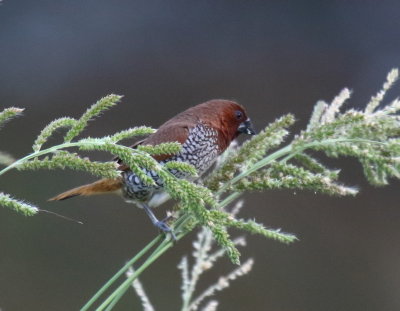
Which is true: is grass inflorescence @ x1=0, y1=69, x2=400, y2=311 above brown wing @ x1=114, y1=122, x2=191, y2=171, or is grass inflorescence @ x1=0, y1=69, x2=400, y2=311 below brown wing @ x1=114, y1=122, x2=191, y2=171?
below

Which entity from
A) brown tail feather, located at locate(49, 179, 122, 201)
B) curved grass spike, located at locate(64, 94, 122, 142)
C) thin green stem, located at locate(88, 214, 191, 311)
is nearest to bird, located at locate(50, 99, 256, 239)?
brown tail feather, located at locate(49, 179, 122, 201)

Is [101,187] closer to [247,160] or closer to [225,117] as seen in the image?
[225,117]

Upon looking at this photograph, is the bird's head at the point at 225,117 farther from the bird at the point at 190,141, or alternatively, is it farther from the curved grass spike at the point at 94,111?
the curved grass spike at the point at 94,111

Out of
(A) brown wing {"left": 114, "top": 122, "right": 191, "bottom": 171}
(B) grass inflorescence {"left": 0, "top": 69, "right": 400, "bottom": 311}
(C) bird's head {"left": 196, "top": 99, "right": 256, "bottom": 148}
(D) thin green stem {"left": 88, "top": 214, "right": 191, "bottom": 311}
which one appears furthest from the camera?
(C) bird's head {"left": 196, "top": 99, "right": 256, "bottom": 148}

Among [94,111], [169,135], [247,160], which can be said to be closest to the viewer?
[94,111]

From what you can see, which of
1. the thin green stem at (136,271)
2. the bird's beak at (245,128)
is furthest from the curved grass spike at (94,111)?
the bird's beak at (245,128)

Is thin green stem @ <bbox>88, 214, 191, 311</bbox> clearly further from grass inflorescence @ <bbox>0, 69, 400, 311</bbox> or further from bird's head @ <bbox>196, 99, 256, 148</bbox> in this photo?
bird's head @ <bbox>196, 99, 256, 148</bbox>

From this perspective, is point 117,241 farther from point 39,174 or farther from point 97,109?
point 97,109

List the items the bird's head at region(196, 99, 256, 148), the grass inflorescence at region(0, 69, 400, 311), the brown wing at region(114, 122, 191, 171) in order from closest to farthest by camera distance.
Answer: the grass inflorescence at region(0, 69, 400, 311) < the brown wing at region(114, 122, 191, 171) < the bird's head at region(196, 99, 256, 148)

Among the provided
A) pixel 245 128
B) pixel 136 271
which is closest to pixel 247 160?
pixel 136 271
